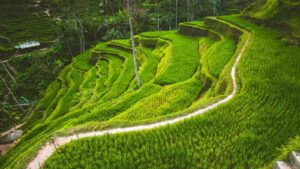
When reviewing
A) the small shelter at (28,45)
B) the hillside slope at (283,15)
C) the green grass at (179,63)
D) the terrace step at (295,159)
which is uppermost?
the hillside slope at (283,15)

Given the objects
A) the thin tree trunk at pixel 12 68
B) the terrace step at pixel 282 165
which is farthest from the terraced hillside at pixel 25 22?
the terrace step at pixel 282 165

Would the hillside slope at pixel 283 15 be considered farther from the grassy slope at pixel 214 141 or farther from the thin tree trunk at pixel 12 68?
the thin tree trunk at pixel 12 68

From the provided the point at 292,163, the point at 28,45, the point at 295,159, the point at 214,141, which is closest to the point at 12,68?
the point at 28,45

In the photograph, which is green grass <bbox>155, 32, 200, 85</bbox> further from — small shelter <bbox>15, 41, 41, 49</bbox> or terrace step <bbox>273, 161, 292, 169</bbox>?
small shelter <bbox>15, 41, 41, 49</bbox>

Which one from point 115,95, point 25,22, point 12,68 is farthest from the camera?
point 25,22

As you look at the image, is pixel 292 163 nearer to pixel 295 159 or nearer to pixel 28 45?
pixel 295 159

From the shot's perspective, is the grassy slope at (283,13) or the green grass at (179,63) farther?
the grassy slope at (283,13)

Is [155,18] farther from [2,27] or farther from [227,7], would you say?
[2,27]
